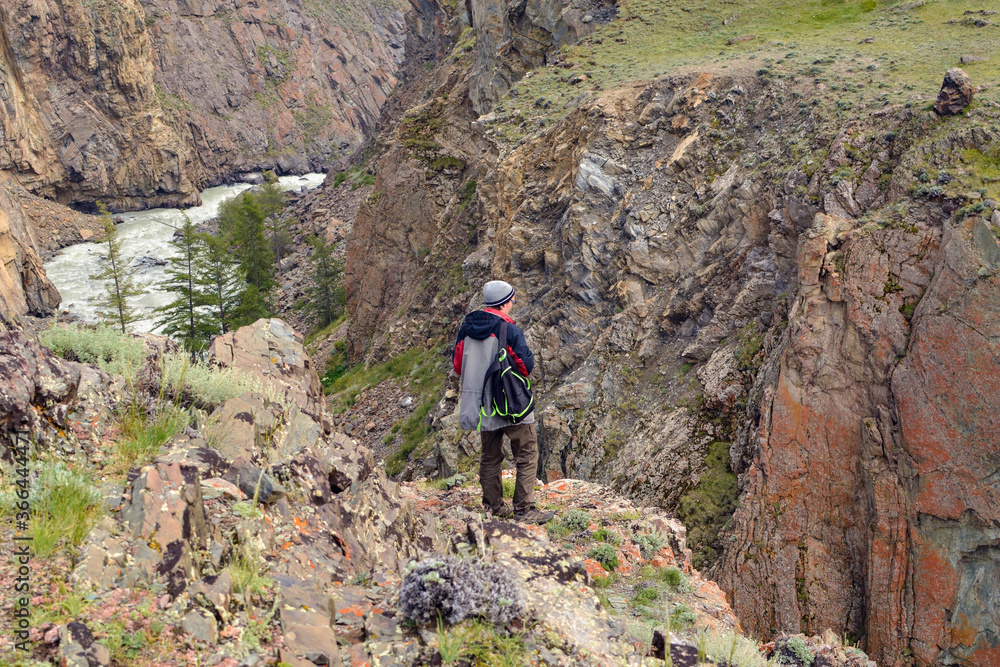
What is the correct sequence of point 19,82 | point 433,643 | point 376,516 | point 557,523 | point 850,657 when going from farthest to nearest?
point 19,82
point 557,523
point 376,516
point 850,657
point 433,643

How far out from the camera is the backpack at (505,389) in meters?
5.70

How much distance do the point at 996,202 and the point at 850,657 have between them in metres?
7.17

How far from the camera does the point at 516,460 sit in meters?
6.18

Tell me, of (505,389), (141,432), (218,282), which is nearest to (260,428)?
(141,432)

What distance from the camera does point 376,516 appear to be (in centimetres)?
584

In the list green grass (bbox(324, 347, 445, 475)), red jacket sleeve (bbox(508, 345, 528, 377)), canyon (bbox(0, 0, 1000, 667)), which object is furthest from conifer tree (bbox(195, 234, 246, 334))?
red jacket sleeve (bbox(508, 345, 528, 377))

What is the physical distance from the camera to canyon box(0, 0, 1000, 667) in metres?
8.59

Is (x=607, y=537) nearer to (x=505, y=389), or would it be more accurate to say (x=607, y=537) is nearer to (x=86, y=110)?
(x=505, y=389)

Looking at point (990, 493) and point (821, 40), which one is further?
point (821, 40)

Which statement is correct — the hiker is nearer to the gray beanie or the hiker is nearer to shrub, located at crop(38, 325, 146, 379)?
the gray beanie

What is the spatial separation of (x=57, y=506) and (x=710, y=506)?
9172mm

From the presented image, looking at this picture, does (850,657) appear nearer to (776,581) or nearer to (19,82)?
(776,581)

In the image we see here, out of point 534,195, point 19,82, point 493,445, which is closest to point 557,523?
point 493,445

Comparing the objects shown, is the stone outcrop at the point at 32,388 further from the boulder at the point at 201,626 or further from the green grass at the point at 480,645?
the green grass at the point at 480,645
